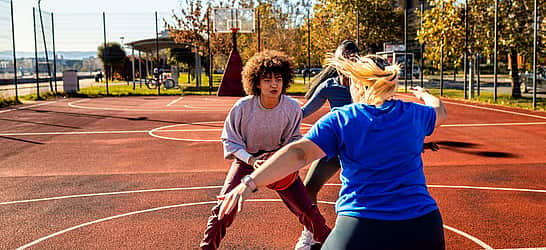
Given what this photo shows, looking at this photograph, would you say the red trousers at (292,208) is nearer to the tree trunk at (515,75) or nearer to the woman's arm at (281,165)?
the woman's arm at (281,165)

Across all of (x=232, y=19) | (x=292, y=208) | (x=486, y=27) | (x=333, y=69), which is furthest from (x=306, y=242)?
(x=232, y=19)

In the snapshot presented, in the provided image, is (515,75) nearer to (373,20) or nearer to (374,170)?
(373,20)

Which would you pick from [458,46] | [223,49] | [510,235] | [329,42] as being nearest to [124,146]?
[510,235]

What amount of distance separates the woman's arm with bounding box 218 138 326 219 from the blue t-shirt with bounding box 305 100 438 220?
5cm

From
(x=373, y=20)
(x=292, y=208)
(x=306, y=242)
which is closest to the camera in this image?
(x=292, y=208)

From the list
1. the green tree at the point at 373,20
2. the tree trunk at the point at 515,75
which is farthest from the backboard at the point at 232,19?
the tree trunk at the point at 515,75

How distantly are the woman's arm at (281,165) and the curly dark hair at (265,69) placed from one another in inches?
88.8

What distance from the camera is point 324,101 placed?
225 inches

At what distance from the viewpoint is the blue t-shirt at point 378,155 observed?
104 inches

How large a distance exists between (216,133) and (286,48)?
104ft

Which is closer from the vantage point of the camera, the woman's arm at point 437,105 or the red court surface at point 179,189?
the woman's arm at point 437,105

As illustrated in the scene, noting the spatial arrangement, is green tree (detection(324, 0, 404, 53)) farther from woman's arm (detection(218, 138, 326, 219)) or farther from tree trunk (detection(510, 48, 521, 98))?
woman's arm (detection(218, 138, 326, 219))

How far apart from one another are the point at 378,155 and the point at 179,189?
5.75 m

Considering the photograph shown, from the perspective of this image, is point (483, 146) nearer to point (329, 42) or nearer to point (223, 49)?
point (329, 42)
